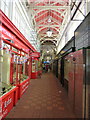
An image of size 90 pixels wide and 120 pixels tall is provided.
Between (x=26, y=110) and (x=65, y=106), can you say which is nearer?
(x=26, y=110)

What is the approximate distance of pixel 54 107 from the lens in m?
4.34

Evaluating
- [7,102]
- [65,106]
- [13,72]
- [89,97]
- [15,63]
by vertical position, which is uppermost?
[15,63]

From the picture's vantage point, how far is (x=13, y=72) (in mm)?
5133

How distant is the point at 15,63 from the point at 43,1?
7390mm

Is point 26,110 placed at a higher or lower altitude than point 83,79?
lower

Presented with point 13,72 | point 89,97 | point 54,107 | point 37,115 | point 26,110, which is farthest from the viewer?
point 13,72

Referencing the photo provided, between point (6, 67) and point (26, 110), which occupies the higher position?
point (6, 67)

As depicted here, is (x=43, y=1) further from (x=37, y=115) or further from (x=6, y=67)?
(x=37, y=115)

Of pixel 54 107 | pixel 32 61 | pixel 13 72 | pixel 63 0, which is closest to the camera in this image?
pixel 54 107

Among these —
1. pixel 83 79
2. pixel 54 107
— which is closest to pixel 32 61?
pixel 54 107

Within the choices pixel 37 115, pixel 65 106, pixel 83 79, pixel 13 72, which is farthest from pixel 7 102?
pixel 83 79

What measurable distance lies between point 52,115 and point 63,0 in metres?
9.83

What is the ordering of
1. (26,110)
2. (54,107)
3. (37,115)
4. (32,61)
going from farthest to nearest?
1. (32,61)
2. (54,107)
3. (26,110)
4. (37,115)

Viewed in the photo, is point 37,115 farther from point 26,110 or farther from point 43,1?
point 43,1
